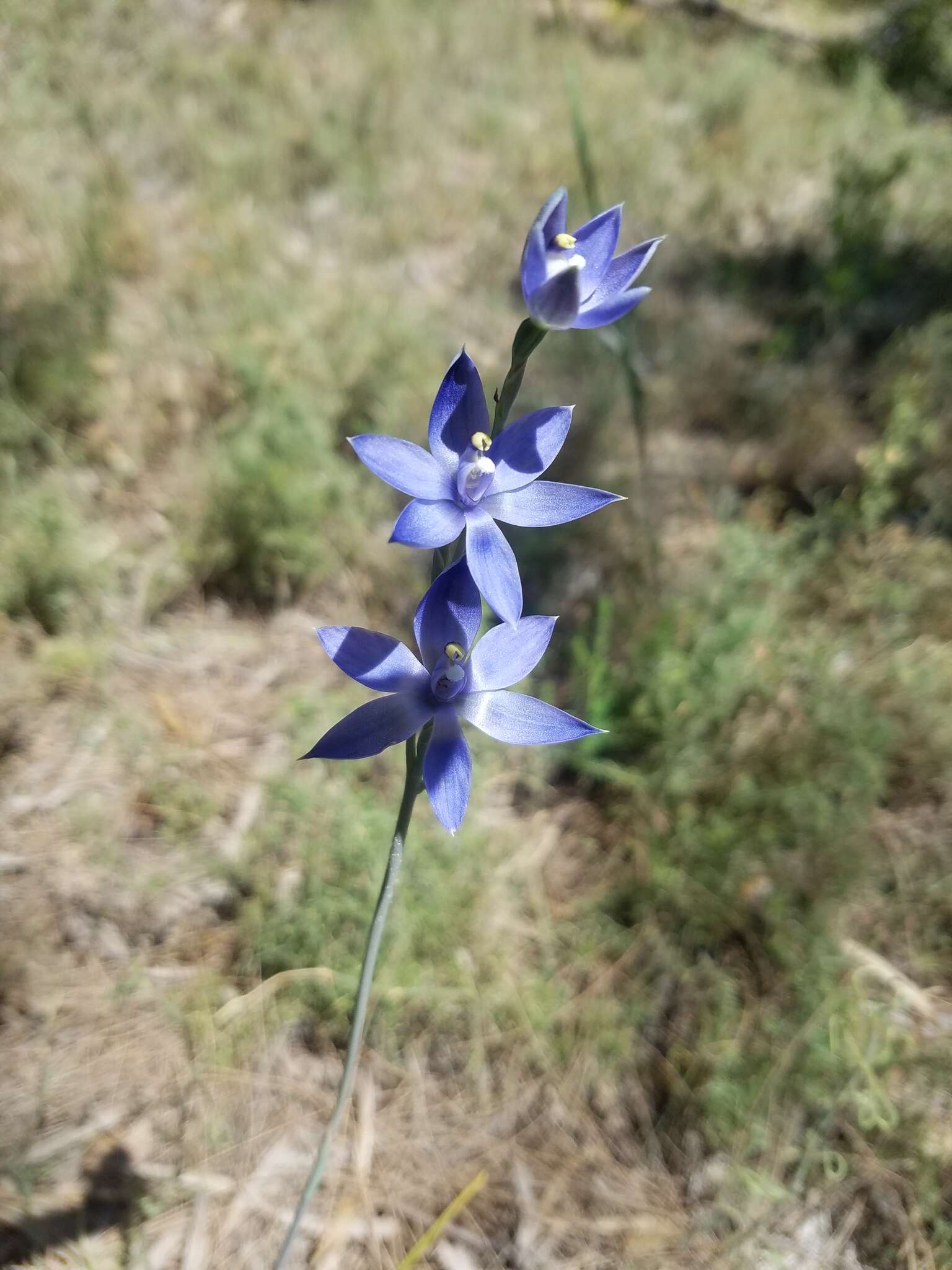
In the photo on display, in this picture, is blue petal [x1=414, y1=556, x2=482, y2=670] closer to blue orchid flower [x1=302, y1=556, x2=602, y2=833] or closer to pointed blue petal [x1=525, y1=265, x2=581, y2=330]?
blue orchid flower [x1=302, y1=556, x2=602, y2=833]

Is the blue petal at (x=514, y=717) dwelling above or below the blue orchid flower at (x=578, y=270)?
below

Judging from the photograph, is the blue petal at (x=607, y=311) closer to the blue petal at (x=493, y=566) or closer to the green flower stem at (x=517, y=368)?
the green flower stem at (x=517, y=368)

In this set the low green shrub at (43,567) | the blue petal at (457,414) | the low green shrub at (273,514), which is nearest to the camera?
the blue petal at (457,414)

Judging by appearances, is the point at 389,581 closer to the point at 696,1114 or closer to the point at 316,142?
the point at 696,1114

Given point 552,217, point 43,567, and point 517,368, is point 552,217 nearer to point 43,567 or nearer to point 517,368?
point 517,368

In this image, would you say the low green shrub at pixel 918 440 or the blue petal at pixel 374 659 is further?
the low green shrub at pixel 918 440

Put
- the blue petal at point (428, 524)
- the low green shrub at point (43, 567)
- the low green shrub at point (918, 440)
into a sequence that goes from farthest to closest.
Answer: the low green shrub at point (918, 440)
the low green shrub at point (43, 567)
the blue petal at point (428, 524)

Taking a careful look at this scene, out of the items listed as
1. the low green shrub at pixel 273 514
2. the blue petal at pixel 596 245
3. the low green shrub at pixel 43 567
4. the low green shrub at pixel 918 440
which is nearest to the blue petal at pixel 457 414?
the blue petal at pixel 596 245

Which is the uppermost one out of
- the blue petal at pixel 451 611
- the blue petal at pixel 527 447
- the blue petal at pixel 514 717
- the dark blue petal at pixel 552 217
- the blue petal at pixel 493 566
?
the dark blue petal at pixel 552 217
